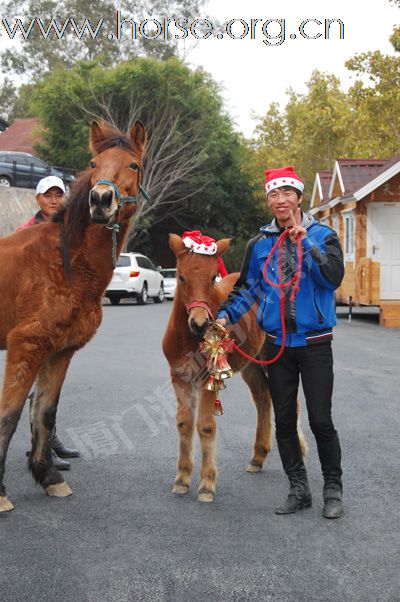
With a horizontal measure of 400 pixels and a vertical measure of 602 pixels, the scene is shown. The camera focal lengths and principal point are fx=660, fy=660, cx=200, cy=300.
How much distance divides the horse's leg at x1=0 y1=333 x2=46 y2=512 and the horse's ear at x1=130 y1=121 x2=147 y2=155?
1.62 m

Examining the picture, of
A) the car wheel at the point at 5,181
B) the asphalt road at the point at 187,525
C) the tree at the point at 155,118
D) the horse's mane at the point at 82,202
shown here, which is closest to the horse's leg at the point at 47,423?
the asphalt road at the point at 187,525

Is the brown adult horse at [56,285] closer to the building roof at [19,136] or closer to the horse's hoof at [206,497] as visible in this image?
the horse's hoof at [206,497]

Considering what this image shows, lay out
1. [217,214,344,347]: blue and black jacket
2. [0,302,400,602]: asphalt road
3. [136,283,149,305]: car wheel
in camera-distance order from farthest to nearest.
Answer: [136,283,149,305]: car wheel → [217,214,344,347]: blue and black jacket → [0,302,400,602]: asphalt road

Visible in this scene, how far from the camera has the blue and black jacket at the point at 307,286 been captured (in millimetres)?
4281

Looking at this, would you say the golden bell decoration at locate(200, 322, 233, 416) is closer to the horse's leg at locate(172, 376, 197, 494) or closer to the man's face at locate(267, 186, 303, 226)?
the horse's leg at locate(172, 376, 197, 494)

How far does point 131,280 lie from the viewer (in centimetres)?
2559

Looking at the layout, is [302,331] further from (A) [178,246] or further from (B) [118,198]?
(B) [118,198]

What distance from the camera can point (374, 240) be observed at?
20.1m

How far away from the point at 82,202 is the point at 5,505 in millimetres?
2178

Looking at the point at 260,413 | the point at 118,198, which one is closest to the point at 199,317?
the point at 118,198

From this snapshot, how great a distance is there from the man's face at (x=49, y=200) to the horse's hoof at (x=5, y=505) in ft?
8.07

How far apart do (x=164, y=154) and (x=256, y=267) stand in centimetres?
3210

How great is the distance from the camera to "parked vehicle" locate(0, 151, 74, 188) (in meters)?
33.6

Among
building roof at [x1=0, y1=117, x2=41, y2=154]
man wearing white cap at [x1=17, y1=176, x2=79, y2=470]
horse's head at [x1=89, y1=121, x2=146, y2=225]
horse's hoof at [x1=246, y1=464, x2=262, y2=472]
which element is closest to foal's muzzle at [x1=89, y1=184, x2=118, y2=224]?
horse's head at [x1=89, y1=121, x2=146, y2=225]
